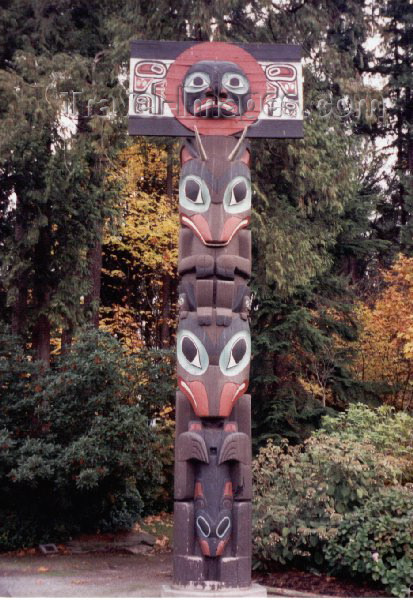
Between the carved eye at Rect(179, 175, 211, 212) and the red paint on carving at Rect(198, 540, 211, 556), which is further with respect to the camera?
the carved eye at Rect(179, 175, 211, 212)

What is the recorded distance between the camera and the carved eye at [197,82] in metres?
9.01

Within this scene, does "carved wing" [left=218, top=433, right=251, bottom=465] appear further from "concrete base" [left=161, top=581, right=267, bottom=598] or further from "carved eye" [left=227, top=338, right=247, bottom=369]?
"concrete base" [left=161, top=581, right=267, bottom=598]

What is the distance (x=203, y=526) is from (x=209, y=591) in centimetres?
67

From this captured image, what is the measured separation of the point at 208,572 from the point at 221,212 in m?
4.05

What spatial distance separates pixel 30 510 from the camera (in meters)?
12.6

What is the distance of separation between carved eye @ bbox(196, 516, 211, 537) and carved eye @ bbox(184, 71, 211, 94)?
5.28 meters

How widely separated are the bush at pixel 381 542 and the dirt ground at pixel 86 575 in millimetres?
2427

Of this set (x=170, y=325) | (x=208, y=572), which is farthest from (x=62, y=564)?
(x=170, y=325)

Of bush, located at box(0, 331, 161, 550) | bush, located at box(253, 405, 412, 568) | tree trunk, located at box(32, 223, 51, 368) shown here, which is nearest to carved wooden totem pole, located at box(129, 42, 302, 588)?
bush, located at box(253, 405, 412, 568)

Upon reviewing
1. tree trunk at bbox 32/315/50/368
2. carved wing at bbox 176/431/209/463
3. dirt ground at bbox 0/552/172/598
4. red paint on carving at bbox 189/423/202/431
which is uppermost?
tree trunk at bbox 32/315/50/368

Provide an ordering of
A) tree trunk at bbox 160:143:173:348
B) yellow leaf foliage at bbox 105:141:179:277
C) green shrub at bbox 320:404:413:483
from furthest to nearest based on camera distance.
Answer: tree trunk at bbox 160:143:173:348 → yellow leaf foliage at bbox 105:141:179:277 → green shrub at bbox 320:404:413:483

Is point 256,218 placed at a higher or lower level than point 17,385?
higher

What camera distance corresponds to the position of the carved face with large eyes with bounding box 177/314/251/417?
25.4ft

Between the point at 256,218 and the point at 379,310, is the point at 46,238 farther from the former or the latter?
the point at 379,310
